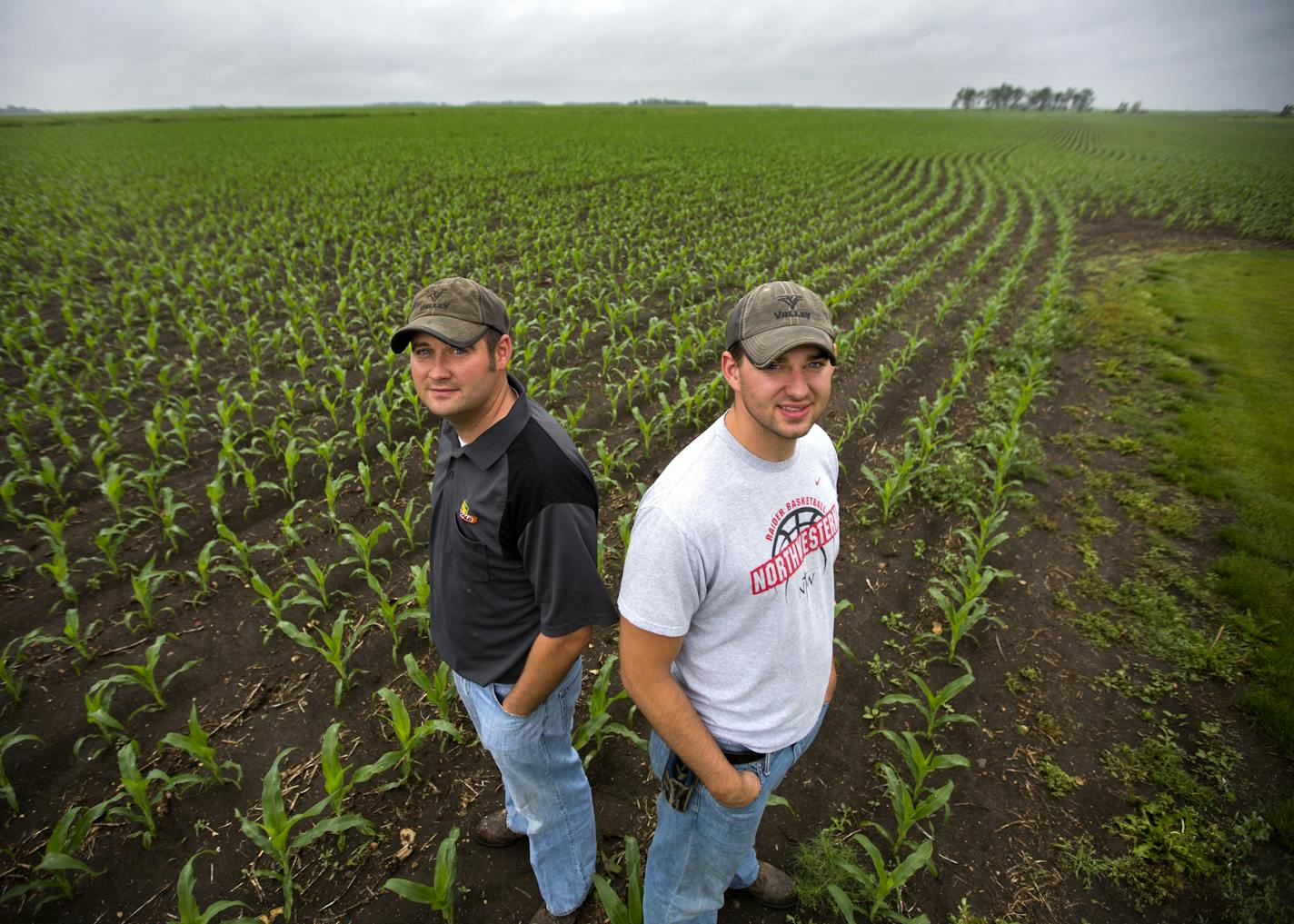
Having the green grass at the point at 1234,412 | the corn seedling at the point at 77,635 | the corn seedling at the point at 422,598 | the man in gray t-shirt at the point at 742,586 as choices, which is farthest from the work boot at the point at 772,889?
the corn seedling at the point at 77,635

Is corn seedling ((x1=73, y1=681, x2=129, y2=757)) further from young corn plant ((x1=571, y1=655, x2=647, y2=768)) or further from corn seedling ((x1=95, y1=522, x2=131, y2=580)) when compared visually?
young corn plant ((x1=571, y1=655, x2=647, y2=768))

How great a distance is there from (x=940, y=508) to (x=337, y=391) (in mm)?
6789

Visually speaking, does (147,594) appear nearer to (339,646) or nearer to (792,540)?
(339,646)

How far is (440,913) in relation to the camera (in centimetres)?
248

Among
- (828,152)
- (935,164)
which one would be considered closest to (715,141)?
(828,152)

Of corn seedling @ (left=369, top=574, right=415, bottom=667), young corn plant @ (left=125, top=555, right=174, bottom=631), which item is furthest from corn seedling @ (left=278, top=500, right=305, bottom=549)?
corn seedling @ (left=369, top=574, right=415, bottom=667)

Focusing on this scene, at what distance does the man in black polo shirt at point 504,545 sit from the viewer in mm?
1649

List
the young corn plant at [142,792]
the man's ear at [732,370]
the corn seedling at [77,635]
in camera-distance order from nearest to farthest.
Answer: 1. the man's ear at [732,370]
2. the young corn plant at [142,792]
3. the corn seedling at [77,635]

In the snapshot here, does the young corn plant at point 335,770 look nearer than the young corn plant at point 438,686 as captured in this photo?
Yes

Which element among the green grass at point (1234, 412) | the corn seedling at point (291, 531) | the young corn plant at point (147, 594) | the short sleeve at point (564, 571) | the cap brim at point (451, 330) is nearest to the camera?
the short sleeve at point (564, 571)

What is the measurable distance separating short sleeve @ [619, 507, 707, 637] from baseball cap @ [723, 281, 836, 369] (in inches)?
19.2

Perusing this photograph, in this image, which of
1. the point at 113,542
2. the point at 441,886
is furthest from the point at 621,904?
the point at 113,542

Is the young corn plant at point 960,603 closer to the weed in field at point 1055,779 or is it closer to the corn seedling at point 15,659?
the weed in field at point 1055,779

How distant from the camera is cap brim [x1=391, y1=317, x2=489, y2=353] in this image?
172 cm
